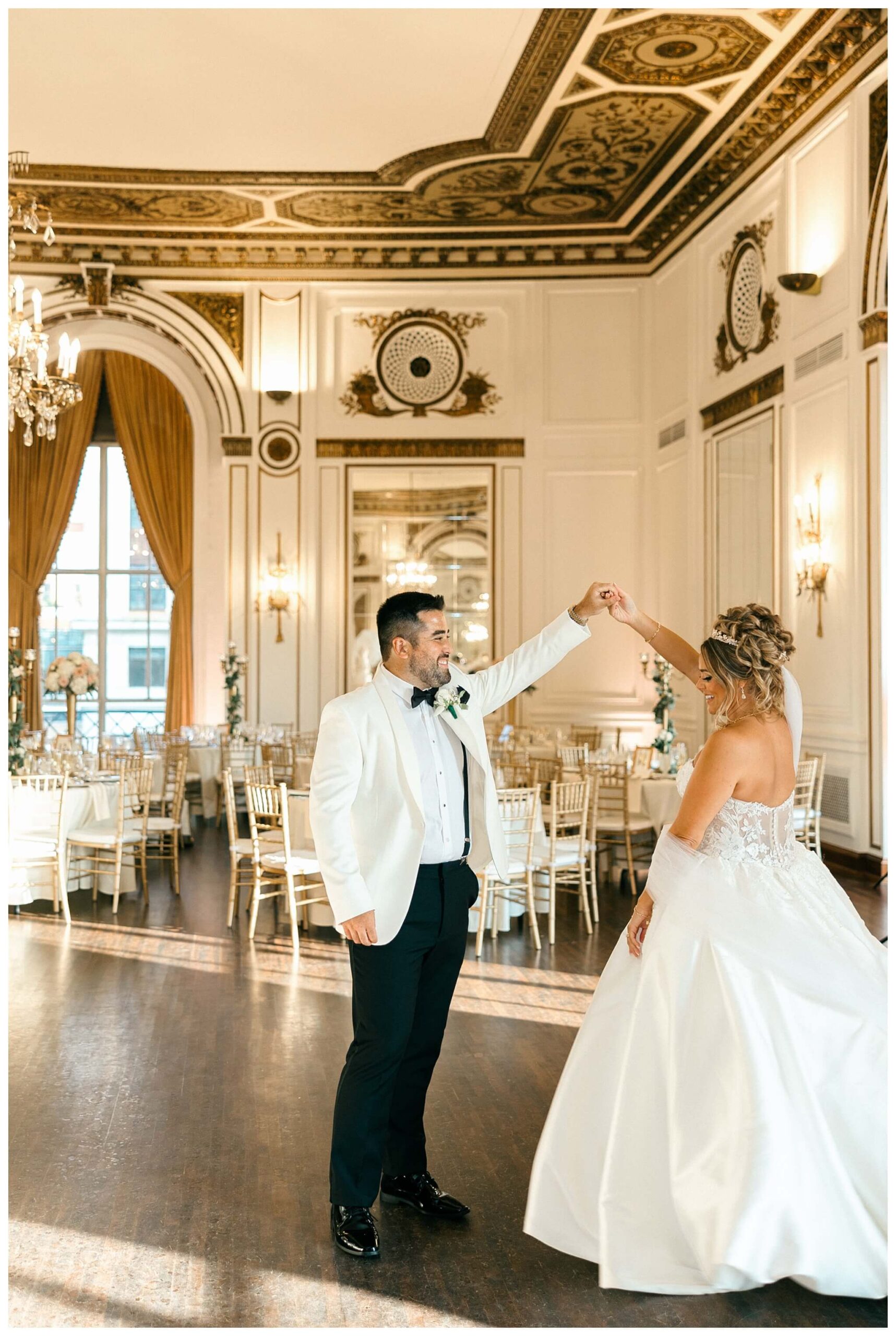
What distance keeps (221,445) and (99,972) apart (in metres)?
8.81

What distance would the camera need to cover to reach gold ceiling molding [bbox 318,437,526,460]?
13.7 meters

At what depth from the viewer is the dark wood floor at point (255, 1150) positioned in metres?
2.82

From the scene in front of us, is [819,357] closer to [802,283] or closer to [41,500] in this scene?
[802,283]

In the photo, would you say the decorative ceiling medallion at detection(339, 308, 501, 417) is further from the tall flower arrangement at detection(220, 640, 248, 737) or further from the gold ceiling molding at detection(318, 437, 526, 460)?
the tall flower arrangement at detection(220, 640, 248, 737)

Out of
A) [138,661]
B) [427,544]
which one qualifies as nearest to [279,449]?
[427,544]

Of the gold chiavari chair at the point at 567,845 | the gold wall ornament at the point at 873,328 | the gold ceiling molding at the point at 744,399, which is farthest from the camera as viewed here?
the gold ceiling molding at the point at 744,399

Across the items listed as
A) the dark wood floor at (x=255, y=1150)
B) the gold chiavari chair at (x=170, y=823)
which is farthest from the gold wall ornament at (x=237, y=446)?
the dark wood floor at (x=255, y=1150)

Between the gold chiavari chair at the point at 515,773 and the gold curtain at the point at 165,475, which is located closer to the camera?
the gold chiavari chair at the point at 515,773

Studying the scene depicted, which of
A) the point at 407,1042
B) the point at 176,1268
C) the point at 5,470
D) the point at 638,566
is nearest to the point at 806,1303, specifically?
the point at 407,1042

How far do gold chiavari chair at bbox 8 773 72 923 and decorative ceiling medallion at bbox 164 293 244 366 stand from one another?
7.33m

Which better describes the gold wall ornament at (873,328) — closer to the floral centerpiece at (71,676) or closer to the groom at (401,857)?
the groom at (401,857)

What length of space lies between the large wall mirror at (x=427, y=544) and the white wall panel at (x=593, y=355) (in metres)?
1.29

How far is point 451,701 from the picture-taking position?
10.6ft

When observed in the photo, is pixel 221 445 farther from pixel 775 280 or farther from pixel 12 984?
pixel 12 984
